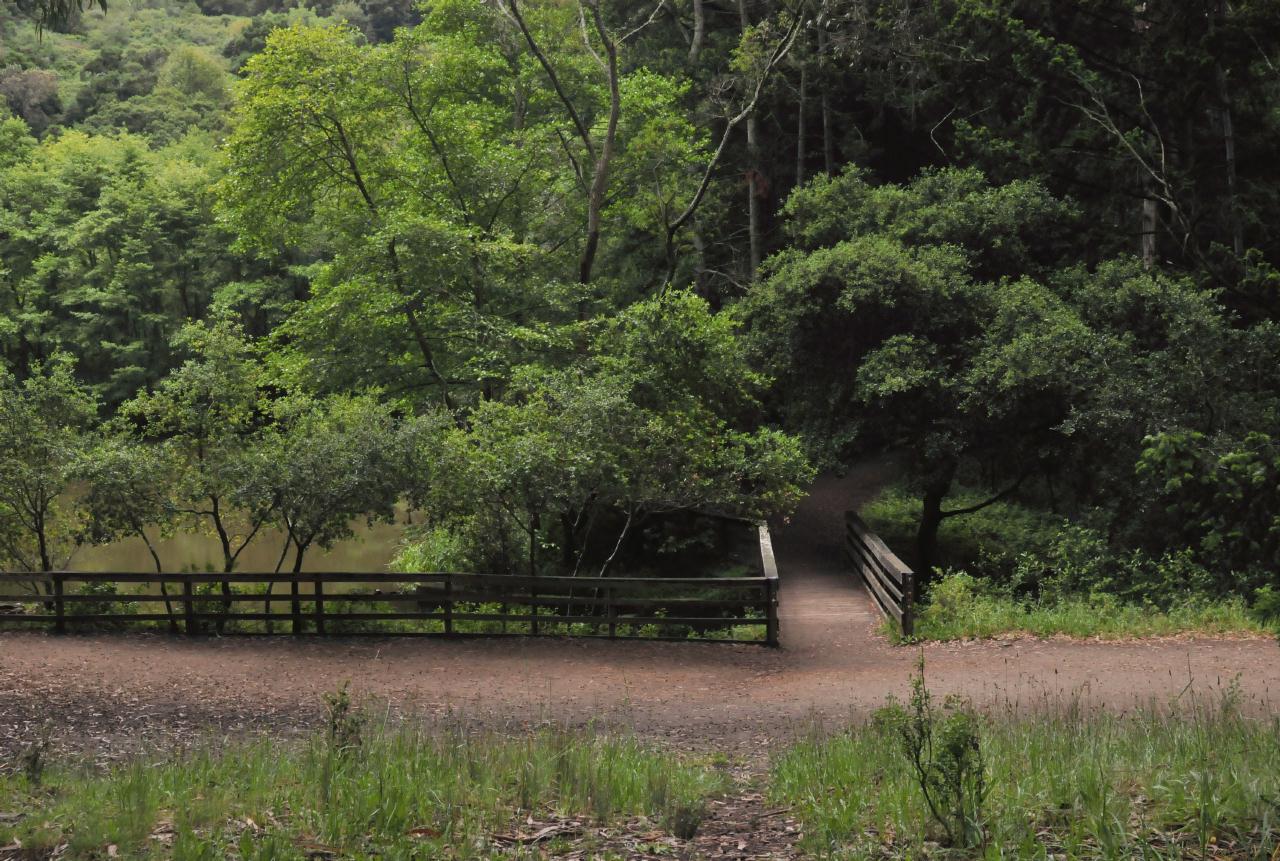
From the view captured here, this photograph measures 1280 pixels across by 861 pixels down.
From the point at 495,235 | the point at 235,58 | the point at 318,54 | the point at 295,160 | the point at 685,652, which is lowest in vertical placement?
the point at 685,652

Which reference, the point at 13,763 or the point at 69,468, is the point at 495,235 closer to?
the point at 69,468

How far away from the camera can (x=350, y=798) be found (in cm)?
578

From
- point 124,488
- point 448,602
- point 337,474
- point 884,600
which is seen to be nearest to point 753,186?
point 884,600

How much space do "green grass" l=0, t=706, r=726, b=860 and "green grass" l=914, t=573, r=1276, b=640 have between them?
7.95 metres

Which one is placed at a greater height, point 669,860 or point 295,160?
point 295,160

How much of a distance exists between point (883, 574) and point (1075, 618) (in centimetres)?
364

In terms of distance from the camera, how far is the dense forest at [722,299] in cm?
1623

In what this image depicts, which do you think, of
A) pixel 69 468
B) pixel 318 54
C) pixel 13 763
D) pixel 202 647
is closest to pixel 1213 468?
pixel 13 763

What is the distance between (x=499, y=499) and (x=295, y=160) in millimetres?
13290

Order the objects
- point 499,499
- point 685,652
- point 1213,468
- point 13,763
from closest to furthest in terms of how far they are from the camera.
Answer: point 1213,468, point 13,763, point 685,652, point 499,499

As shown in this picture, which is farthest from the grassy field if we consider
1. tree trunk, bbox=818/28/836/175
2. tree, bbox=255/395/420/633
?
tree trunk, bbox=818/28/836/175

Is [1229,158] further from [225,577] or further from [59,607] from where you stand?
[59,607]

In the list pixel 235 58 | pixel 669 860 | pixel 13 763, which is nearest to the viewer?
pixel 669 860

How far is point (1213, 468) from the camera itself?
636 cm
